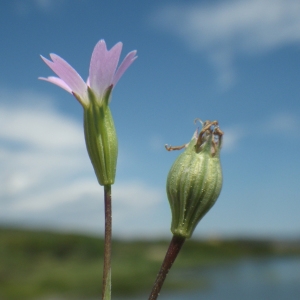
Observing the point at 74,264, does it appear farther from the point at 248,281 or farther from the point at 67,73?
the point at 67,73

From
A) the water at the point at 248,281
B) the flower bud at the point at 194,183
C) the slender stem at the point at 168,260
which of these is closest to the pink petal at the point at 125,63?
the flower bud at the point at 194,183

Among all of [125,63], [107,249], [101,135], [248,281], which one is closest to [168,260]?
[107,249]

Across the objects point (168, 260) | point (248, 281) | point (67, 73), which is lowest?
point (168, 260)

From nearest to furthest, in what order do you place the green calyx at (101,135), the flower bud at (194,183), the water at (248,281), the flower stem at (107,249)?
1. the flower stem at (107,249)
2. the flower bud at (194,183)
3. the green calyx at (101,135)
4. the water at (248,281)

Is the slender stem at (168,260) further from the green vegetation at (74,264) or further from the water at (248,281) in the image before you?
the water at (248,281)

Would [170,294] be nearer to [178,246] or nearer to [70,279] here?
[70,279]

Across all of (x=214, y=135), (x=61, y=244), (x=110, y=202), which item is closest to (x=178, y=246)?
(x=110, y=202)
